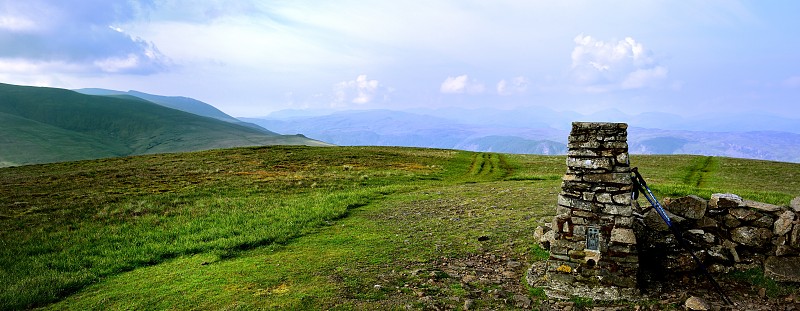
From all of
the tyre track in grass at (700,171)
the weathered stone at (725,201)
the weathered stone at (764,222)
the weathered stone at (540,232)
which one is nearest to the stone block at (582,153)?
the weathered stone at (540,232)

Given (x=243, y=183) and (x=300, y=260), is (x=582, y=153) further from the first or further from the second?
(x=243, y=183)

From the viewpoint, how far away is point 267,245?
1627cm

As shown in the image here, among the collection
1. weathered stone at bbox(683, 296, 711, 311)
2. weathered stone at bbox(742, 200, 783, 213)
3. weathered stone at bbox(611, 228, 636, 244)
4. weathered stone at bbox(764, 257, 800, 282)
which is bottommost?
weathered stone at bbox(683, 296, 711, 311)

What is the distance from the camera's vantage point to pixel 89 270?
1390 centimetres

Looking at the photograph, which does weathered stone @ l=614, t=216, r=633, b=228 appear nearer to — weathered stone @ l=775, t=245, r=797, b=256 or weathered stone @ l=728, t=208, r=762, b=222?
weathered stone @ l=728, t=208, r=762, b=222

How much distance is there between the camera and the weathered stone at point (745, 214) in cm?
1104

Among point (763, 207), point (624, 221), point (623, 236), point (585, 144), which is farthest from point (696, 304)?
point (585, 144)

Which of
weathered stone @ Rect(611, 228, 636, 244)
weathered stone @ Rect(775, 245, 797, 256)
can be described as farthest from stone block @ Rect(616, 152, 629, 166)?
weathered stone @ Rect(775, 245, 797, 256)

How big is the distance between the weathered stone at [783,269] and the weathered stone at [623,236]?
139 inches

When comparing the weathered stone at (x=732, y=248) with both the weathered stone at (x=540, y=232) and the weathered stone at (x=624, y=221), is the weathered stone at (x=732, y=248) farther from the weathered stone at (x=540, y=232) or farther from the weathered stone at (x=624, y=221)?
the weathered stone at (x=540, y=232)

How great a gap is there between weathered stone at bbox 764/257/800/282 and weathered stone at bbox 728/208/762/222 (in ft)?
3.60

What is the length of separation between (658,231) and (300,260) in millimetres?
10823

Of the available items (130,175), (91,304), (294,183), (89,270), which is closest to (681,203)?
(91,304)

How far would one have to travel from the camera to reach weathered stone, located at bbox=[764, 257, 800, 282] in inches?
396
